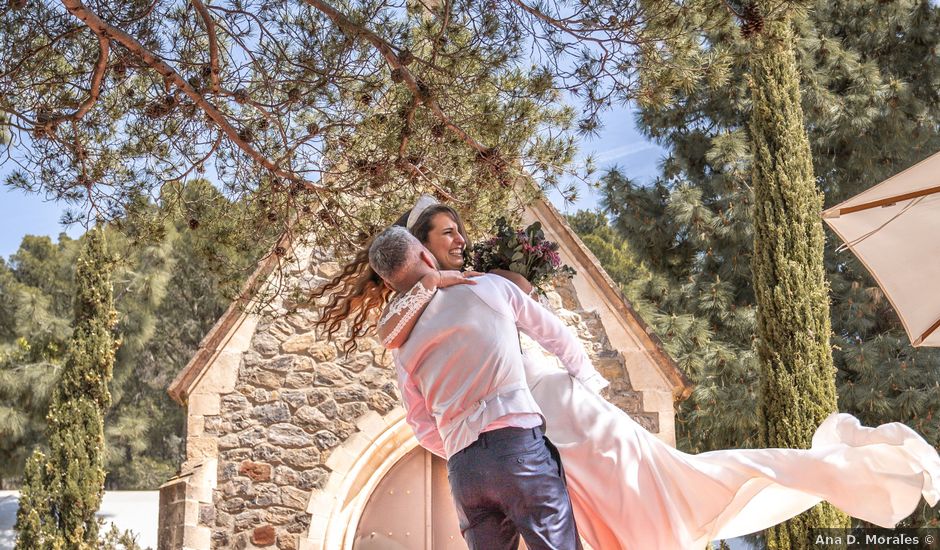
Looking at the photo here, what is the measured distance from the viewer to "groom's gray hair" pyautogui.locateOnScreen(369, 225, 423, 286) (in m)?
3.07

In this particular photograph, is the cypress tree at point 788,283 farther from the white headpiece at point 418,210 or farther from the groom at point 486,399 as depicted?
the groom at point 486,399

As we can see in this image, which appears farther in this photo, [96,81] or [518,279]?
[96,81]

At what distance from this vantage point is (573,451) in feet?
10.4

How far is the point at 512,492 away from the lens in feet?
9.07

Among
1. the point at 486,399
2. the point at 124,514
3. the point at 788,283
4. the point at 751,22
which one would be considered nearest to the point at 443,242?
the point at 486,399

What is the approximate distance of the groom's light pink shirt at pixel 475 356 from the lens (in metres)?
2.88

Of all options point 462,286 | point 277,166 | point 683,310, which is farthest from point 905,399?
point 462,286

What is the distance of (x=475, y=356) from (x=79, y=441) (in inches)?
424

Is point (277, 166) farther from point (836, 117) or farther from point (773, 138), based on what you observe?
point (836, 117)

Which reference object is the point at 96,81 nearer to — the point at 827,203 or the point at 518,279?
the point at 518,279

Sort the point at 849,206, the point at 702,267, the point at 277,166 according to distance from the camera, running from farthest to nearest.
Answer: the point at 702,267, the point at 277,166, the point at 849,206

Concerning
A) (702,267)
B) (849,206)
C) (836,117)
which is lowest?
(849,206)

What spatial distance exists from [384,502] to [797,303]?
5078 mm

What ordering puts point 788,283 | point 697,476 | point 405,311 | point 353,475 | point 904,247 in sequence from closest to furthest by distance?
point 405,311 < point 697,476 < point 904,247 < point 353,475 < point 788,283
